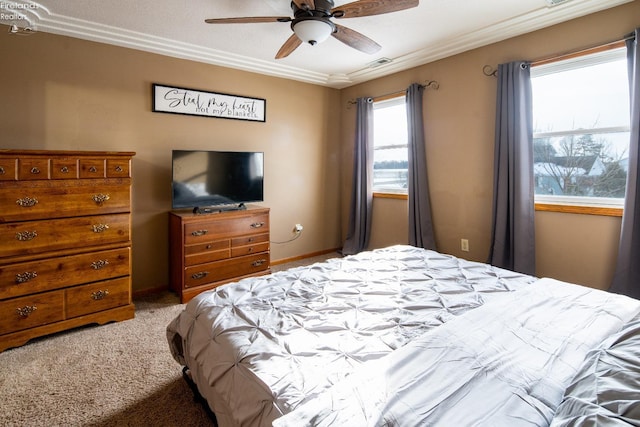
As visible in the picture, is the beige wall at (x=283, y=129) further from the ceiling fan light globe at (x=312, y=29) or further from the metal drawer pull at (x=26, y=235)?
the ceiling fan light globe at (x=312, y=29)

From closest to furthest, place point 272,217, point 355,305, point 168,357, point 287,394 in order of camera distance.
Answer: point 287,394 → point 355,305 → point 168,357 → point 272,217

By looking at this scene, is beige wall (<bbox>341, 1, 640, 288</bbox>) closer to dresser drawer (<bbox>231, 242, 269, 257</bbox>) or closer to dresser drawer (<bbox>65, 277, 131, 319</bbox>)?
dresser drawer (<bbox>231, 242, 269, 257</bbox>)

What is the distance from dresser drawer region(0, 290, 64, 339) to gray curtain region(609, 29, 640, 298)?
423 cm

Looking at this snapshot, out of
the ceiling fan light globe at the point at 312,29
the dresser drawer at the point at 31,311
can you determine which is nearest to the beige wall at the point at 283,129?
the dresser drawer at the point at 31,311

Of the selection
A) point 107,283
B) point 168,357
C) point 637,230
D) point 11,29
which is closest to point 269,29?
point 11,29

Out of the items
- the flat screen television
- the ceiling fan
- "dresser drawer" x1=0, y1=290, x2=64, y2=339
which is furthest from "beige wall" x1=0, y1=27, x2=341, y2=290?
the ceiling fan

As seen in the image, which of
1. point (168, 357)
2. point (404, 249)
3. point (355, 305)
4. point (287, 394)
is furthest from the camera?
point (404, 249)

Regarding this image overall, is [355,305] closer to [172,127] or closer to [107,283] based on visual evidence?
[107,283]

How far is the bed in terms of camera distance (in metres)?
0.87

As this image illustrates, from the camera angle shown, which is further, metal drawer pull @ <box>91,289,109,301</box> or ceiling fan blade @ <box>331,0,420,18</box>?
metal drawer pull @ <box>91,289,109,301</box>

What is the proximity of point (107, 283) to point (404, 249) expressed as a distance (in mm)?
2447

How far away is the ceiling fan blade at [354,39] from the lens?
7.73 ft

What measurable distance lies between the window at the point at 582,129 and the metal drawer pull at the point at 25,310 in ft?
13.8

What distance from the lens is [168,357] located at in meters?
2.27
